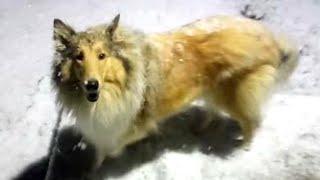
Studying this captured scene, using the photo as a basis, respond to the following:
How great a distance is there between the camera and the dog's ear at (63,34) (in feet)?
9.95

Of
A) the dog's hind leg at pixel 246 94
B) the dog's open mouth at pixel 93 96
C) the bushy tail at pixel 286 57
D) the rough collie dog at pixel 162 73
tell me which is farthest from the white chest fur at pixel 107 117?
the bushy tail at pixel 286 57

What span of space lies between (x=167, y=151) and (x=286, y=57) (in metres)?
1.01

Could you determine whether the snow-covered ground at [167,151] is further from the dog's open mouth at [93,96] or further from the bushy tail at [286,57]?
the dog's open mouth at [93,96]

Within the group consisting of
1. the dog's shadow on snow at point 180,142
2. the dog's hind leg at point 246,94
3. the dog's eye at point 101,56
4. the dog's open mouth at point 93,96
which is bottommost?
the dog's shadow on snow at point 180,142

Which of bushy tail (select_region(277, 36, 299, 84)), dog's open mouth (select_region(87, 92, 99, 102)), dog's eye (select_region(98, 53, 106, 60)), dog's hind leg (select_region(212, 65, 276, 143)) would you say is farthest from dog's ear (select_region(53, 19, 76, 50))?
bushy tail (select_region(277, 36, 299, 84))

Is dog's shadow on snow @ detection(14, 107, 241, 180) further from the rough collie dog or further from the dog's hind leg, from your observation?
the dog's hind leg

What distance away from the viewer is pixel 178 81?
11.5 ft

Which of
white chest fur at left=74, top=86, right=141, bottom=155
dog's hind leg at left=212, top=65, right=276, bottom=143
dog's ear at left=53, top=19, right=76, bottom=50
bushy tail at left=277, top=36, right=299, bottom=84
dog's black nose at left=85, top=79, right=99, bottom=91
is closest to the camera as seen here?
dog's black nose at left=85, top=79, right=99, bottom=91

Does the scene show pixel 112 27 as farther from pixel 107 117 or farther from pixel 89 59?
pixel 107 117

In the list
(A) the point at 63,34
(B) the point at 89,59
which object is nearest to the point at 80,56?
(B) the point at 89,59

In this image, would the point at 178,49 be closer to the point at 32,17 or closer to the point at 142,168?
the point at 142,168

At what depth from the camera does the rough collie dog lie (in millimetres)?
3086

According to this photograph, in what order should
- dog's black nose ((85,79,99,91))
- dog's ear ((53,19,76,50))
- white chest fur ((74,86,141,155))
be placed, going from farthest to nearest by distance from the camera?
1. white chest fur ((74,86,141,155))
2. dog's ear ((53,19,76,50))
3. dog's black nose ((85,79,99,91))

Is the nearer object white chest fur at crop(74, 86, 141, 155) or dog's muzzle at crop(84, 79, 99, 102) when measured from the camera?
dog's muzzle at crop(84, 79, 99, 102)
